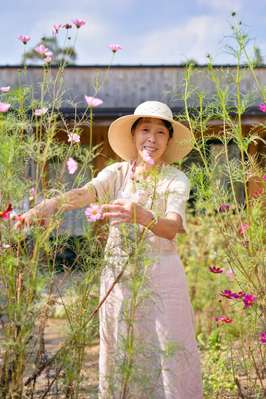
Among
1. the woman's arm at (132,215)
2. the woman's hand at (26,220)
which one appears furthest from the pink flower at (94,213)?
the woman's hand at (26,220)

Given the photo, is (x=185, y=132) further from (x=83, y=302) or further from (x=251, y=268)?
(x=83, y=302)

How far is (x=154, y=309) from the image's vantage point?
293 cm

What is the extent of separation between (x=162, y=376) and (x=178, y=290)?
342 mm

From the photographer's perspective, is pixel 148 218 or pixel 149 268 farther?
pixel 149 268

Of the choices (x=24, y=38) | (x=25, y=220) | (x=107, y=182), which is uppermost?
(x=24, y=38)

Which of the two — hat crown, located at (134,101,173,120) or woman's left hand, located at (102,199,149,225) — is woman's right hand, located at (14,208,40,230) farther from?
hat crown, located at (134,101,173,120)

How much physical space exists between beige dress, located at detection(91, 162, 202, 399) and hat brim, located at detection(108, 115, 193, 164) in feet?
0.60

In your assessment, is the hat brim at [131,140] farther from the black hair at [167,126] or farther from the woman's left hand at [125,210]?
the woman's left hand at [125,210]

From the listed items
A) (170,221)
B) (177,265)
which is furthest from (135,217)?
(177,265)

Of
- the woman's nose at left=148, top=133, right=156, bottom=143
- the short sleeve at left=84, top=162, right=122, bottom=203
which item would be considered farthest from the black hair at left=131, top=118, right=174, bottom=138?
the short sleeve at left=84, top=162, right=122, bottom=203

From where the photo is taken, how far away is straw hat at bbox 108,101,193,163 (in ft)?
9.86

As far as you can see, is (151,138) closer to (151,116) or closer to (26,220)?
(151,116)

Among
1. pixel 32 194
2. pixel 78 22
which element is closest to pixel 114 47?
pixel 78 22

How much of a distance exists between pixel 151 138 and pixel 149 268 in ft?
1.72
